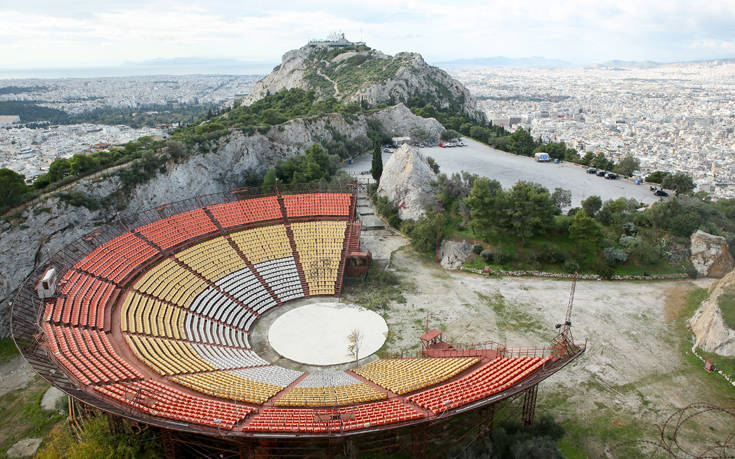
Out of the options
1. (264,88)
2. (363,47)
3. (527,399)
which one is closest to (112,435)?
(527,399)

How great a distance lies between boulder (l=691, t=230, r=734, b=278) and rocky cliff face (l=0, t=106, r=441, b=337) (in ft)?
163

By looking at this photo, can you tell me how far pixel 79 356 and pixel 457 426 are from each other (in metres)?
18.7

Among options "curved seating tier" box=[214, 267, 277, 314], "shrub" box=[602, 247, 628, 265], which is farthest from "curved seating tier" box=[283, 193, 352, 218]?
"shrub" box=[602, 247, 628, 265]

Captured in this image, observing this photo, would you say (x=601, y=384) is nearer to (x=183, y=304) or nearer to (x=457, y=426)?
(x=457, y=426)

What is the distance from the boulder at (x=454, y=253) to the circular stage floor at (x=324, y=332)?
458 inches

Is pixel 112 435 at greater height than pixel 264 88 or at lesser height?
lesser

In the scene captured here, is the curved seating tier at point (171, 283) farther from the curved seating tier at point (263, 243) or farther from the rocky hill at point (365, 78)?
the rocky hill at point (365, 78)

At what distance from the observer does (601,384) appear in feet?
85.3

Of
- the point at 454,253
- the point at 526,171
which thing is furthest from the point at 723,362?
the point at 526,171

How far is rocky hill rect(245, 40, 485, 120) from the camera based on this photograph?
329 ft

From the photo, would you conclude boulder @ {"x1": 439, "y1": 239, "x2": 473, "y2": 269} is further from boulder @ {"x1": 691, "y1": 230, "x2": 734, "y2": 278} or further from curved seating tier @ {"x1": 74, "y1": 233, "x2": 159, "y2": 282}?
curved seating tier @ {"x1": 74, "y1": 233, "x2": 159, "y2": 282}

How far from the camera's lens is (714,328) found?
28750 millimetres

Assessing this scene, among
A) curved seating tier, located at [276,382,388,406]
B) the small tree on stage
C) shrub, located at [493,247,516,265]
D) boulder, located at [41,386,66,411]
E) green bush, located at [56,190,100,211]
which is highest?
green bush, located at [56,190,100,211]

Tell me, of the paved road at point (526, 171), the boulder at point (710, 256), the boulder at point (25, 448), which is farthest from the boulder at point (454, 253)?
the boulder at point (25, 448)
